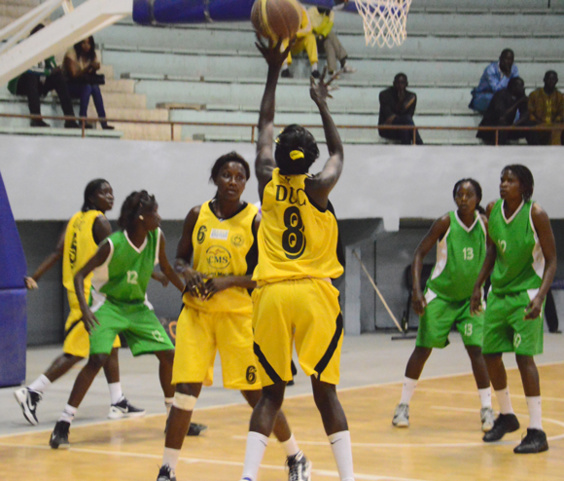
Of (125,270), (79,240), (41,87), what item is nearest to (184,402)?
(125,270)

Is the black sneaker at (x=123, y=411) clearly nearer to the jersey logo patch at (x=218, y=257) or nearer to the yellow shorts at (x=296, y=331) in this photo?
the jersey logo patch at (x=218, y=257)

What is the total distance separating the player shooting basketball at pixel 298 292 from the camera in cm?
442

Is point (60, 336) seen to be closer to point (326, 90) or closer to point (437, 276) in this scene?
point (437, 276)

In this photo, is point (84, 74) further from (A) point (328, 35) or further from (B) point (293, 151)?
(B) point (293, 151)

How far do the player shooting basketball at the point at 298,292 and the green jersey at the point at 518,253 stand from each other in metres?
2.03

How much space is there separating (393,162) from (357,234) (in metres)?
1.28

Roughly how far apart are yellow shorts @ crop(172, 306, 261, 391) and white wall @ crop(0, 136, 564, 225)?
7.25m

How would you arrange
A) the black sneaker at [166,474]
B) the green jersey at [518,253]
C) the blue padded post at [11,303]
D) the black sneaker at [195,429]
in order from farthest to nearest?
1. the blue padded post at [11,303]
2. the black sneaker at [195,429]
3. the green jersey at [518,253]
4. the black sneaker at [166,474]

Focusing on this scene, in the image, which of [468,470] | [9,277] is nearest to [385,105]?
[9,277]

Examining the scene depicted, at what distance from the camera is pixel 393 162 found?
45.8 feet

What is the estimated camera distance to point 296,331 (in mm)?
4480

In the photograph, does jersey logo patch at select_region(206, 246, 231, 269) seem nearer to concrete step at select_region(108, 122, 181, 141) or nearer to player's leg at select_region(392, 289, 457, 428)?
player's leg at select_region(392, 289, 457, 428)

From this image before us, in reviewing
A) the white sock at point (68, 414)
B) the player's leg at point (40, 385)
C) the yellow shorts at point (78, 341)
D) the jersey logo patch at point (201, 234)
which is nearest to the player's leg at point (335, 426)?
the jersey logo patch at point (201, 234)

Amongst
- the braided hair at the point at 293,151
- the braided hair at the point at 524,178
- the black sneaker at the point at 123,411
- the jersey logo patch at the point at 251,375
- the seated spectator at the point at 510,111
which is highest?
the seated spectator at the point at 510,111
